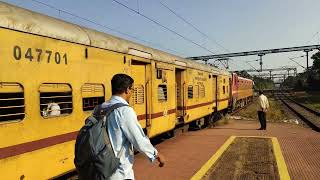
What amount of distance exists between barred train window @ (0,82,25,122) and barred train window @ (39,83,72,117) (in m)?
0.45

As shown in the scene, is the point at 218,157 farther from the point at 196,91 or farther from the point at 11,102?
the point at 196,91

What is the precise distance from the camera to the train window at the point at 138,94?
10398 millimetres

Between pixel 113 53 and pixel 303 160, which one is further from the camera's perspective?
pixel 303 160

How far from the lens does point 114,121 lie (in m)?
3.88

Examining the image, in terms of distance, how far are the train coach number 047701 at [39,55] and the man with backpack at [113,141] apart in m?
2.26

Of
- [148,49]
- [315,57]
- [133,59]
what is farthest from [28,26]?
[315,57]

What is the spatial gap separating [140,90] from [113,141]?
22.9 feet

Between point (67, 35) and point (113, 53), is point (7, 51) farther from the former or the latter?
point (113, 53)

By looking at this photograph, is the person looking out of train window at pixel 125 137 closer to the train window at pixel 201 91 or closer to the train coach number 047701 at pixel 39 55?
the train coach number 047701 at pixel 39 55

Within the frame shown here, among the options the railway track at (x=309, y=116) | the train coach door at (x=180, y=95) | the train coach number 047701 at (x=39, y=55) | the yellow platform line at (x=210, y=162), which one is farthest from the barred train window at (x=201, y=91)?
the train coach number 047701 at (x=39, y=55)

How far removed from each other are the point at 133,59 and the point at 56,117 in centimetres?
374

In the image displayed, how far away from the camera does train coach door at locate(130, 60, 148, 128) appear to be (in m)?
10.4

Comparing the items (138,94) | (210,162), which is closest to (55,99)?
(138,94)

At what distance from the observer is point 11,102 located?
19.0 ft
